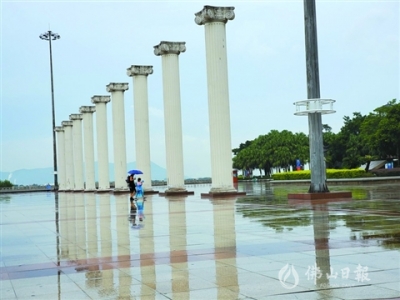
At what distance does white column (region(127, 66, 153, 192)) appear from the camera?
38.5 meters

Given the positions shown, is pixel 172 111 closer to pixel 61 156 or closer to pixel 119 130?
pixel 119 130

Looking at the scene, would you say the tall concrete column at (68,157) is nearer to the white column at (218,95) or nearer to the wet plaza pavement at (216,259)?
the white column at (218,95)

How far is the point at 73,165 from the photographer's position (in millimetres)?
60406

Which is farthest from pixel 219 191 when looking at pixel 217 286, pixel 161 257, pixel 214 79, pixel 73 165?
pixel 73 165

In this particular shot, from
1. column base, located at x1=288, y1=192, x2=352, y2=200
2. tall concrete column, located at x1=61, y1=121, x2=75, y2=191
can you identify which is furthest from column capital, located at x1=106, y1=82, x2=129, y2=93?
column base, located at x1=288, y1=192, x2=352, y2=200

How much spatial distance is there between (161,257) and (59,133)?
5992 cm

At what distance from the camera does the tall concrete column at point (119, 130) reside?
140 ft

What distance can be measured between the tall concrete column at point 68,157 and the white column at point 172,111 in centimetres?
2908

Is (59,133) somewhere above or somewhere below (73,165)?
above

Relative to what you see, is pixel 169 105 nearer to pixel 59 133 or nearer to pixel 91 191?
pixel 91 191

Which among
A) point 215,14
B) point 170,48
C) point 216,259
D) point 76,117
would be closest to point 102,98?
point 76,117

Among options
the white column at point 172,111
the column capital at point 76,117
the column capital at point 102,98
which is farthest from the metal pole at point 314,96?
the column capital at point 76,117

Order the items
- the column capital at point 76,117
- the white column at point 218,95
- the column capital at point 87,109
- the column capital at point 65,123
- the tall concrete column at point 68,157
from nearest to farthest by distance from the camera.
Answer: the white column at point 218,95 < the column capital at point 87,109 < the column capital at point 76,117 < the tall concrete column at point 68,157 < the column capital at point 65,123

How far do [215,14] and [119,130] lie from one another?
60.4 ft
